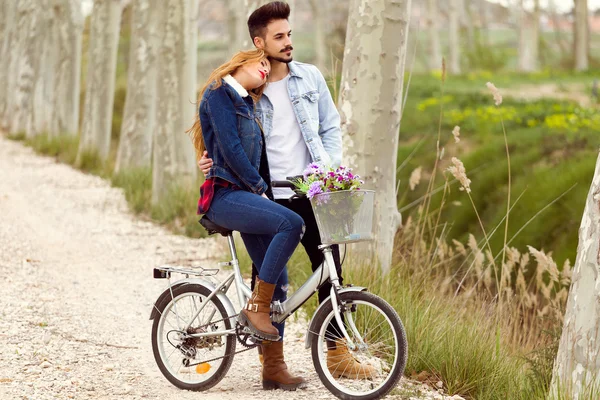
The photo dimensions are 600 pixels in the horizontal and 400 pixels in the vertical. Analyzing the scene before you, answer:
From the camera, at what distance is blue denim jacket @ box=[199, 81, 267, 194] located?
4.41 meters

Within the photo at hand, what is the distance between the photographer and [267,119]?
466cm

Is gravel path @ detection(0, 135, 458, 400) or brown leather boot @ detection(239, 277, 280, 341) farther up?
brown leather boot @ detection(239, 277, 280, 341)

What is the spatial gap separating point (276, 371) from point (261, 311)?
455 mm

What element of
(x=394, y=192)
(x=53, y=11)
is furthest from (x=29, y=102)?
(x=394, y=192)

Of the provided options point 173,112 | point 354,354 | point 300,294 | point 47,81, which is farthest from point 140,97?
point 354,354

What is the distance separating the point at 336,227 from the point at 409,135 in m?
11.8

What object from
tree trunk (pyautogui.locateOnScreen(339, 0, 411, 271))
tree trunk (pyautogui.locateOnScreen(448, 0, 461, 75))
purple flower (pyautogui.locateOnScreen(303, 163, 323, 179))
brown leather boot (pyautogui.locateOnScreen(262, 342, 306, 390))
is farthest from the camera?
tree trunk (pyautogui.locateOnScreen(448, 0, 461, 75))

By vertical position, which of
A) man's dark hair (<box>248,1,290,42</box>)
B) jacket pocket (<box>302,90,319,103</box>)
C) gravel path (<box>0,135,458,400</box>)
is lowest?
gravel path (<box>0,135,458,400</box>)

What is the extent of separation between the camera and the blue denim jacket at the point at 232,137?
4410 mm

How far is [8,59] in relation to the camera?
3041 centimetres

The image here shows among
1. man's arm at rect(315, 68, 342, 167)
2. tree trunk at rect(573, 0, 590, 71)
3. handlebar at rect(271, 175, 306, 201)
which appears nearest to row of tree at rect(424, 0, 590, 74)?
tree trunk at rect(573, 0, 590, 71)

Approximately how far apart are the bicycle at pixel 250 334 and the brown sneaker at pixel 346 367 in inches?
0.5

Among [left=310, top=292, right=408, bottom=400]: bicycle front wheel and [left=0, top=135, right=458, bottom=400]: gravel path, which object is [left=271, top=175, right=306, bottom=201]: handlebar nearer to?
[left=310, top=292, right=408, bottom=400]: bicycle front wheel

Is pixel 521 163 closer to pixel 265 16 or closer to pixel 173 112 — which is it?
pixel 173 112
